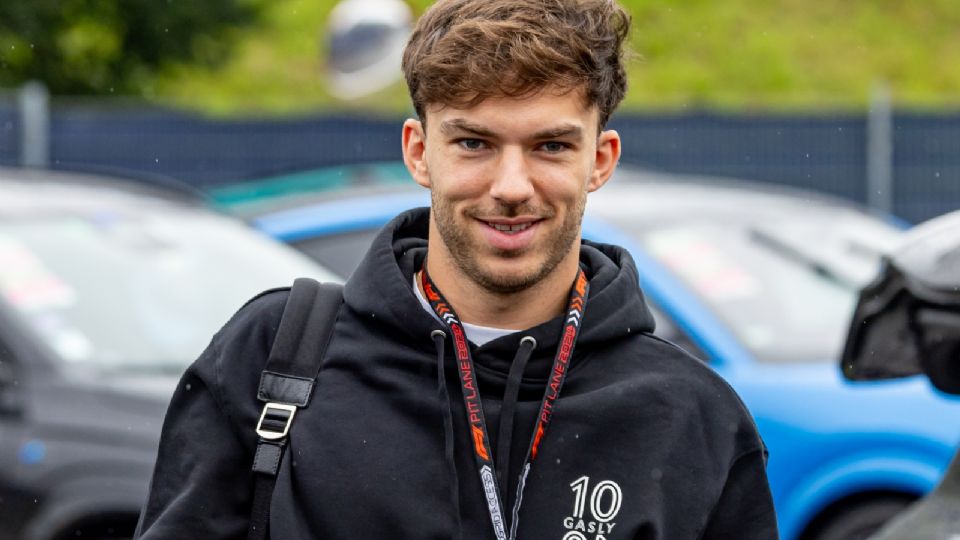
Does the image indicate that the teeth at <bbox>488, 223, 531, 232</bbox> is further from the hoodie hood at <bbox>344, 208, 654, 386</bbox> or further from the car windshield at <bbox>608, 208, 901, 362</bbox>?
the car windshield at <bbox>608, 208, 901, 362</bbox>

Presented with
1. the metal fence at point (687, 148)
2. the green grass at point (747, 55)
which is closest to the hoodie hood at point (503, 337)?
the metal fence at point (687, 148)

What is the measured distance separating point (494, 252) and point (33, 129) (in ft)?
41.7

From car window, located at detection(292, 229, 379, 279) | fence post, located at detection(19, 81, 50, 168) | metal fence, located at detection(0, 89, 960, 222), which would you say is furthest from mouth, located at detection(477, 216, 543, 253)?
fence post, located at detection(19, 81, 50, 168)

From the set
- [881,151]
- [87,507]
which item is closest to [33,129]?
[881,151]

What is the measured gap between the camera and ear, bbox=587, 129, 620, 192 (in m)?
2.53

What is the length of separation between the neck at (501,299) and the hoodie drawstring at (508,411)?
55 mm

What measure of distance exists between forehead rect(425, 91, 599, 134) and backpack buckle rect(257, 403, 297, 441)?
18.4 inches

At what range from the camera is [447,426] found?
2.33 meters

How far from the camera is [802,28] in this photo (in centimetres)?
3150

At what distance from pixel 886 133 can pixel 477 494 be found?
42.8 feet

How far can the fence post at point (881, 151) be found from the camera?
14688mm

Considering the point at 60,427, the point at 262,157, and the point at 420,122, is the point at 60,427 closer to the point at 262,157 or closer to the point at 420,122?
the point at 420,122

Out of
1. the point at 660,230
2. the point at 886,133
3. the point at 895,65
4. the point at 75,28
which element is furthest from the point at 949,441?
the point at 895,65

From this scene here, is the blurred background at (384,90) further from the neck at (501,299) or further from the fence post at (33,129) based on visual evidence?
the neck at (501,299)
